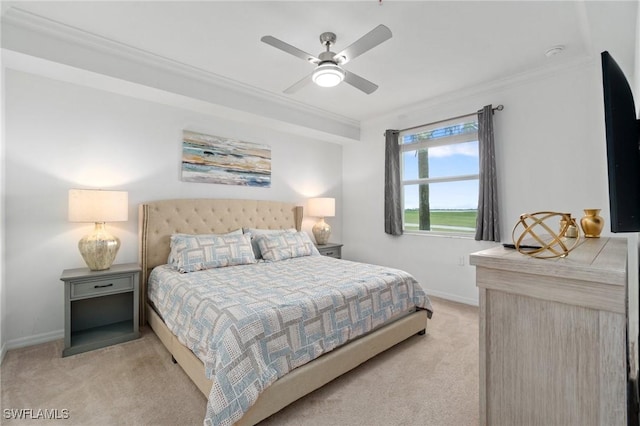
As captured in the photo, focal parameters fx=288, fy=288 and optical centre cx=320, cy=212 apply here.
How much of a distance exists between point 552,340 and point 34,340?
3.78m

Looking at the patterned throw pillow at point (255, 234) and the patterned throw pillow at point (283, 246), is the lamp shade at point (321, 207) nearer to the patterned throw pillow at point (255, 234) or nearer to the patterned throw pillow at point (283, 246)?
the patterned throw pillow at point (283, 246)

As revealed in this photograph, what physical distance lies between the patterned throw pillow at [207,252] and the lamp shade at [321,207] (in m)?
1.46

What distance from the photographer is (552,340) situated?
0.90 metres

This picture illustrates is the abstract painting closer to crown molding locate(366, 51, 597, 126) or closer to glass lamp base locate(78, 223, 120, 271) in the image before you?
glass lamp base locate(78, 223, 120, 271)

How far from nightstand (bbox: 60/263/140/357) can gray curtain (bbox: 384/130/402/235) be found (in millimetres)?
3304

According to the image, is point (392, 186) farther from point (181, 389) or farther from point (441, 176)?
point (181, 389)

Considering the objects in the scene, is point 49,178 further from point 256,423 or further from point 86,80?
point 256,423

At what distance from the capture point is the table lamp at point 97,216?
2504mm

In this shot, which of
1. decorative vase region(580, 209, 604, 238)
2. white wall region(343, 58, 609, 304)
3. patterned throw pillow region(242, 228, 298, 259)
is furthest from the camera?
patterned throw pillow region(242, 228, 298, 259)

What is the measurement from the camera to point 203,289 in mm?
2191

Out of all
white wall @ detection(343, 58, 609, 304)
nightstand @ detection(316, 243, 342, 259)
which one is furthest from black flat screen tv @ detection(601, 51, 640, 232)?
nightstand @ detection(316, 243, 342, 259)

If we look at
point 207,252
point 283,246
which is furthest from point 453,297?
point 207,252

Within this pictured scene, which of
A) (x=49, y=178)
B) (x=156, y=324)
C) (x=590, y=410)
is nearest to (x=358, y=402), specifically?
(x=590, y=410)

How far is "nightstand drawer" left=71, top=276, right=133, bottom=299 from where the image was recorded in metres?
2.45
